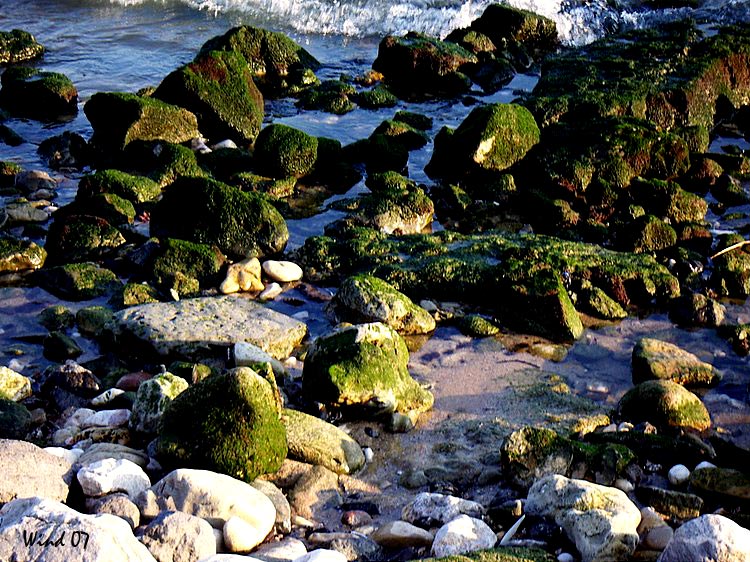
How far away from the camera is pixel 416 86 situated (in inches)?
661

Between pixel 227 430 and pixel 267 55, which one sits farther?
pixel 267 55

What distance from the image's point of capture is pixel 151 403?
6453 millimetres

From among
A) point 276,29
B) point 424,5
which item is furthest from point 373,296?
point 424,5

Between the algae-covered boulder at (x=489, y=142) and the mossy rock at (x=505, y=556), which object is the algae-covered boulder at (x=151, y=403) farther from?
the algae-covered boulder at (x=489, y=142)

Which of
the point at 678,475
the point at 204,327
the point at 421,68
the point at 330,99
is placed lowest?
the point at 678,475

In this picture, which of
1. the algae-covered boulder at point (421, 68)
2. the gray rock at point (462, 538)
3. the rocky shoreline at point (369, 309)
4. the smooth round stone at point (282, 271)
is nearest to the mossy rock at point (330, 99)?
the rocky shoreline at point (369, 309)

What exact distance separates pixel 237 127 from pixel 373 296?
19.0 feet

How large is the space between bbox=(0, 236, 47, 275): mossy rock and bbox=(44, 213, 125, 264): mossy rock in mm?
178

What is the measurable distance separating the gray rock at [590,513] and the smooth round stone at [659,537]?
0.11 metres

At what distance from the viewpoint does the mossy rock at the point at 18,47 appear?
17188 millimetres

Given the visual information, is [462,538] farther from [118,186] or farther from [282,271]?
[118,186]

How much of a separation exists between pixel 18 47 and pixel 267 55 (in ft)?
15.7

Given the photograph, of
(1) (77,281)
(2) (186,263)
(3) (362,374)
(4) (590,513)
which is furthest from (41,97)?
(4) (590,513)

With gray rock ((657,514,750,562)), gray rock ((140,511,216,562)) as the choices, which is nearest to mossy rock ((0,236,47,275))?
gray rock ((140,511,216,562))
